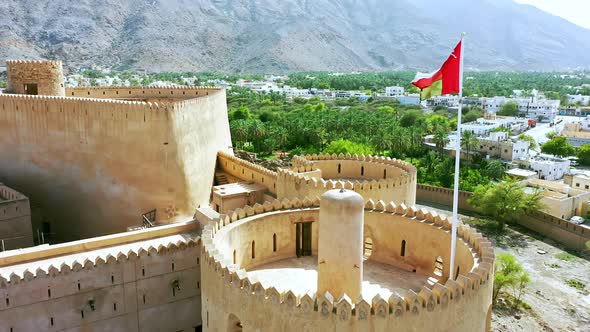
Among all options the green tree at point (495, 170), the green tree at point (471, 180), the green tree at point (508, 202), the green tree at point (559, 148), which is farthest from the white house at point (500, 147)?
the green tree at point (508, 202)

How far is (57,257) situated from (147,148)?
24.7 feet

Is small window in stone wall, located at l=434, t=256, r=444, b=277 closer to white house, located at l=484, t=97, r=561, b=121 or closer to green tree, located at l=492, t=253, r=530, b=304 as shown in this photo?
green tree, located at l=492, t=253, r=530, b=304

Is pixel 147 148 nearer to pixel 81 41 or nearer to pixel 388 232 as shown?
pixel 388 232

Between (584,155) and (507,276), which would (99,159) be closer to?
(507,276)

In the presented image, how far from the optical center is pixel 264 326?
8.94 metres

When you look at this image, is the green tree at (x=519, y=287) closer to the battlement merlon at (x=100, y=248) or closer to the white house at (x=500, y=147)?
the battlement merlon at (x=100, y=248)

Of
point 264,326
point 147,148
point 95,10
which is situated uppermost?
Answer: point 95,10

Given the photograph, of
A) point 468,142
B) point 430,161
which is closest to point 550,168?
point 468,142

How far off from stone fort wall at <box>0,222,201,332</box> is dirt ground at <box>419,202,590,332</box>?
14491 millimetres

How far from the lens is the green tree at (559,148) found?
186 feet

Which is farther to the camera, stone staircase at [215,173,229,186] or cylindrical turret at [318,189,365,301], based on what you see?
stone staircase at [215,173,229,186]

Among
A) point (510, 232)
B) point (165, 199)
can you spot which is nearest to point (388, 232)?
point (165, 199)

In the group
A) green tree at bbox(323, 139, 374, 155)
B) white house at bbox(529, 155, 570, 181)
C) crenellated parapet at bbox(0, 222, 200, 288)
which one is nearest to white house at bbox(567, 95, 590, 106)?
white house at bbox(529, 155, 570, 181)

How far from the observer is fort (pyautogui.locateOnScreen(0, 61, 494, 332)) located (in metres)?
9.06
